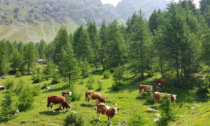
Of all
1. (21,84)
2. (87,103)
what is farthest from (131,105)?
(21,84)

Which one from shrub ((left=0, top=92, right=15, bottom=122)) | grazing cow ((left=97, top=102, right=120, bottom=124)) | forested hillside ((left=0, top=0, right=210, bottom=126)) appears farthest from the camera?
shrub ((left=0, top=92, right=15, bottom=122))

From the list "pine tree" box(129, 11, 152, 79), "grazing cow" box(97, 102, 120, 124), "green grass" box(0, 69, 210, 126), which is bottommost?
"green grass" box(0, 69, 210, 126)

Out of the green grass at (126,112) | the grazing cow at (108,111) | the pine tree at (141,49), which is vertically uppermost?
the pine tree at (141,49)

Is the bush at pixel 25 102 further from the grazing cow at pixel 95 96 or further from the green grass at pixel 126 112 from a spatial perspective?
the grazing cow at pixel 95 96

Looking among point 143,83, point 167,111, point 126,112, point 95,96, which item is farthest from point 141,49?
point 167,111

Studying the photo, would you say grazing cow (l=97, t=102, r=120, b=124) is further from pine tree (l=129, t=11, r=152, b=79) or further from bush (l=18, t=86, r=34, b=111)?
pine tree (l=129, t=11, r=152, b=79)

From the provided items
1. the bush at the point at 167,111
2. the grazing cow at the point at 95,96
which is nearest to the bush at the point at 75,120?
the grazing cow at the point at 95,96

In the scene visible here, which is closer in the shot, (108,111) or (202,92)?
(108,111)

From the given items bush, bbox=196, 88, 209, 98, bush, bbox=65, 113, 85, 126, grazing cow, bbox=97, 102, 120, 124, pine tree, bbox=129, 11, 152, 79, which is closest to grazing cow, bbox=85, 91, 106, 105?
grazing cow, bbox=97, 102, 120, 124

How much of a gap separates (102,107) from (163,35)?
2059 centimetres

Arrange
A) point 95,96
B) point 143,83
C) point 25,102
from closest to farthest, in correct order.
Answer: point 25,102, point 95,96, point 143,83

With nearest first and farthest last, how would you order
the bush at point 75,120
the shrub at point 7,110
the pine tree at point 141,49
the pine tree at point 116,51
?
the bush at point 75,120 → the shrub at point 7,110 → the pine tree at point 141,49 → the pine tree at point 116,51

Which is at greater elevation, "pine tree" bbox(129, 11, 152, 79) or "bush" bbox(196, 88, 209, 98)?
"pine tree" bbox(129, 11, 152, 79)

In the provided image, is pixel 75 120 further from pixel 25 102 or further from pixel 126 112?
pixel 25 102
